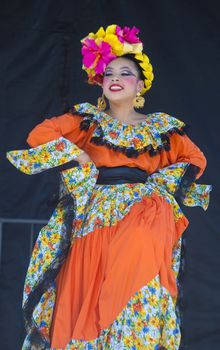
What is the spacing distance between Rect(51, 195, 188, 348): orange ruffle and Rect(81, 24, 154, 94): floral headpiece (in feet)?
2.35

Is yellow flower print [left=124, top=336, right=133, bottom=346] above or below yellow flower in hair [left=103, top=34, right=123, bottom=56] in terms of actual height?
below

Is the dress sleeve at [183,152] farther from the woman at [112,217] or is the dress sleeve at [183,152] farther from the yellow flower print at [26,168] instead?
the yellow flower print at [26,168]

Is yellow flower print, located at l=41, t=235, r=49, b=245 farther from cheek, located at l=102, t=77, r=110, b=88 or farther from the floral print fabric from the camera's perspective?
cheek, located at l=102, t=77, r=110, b=88

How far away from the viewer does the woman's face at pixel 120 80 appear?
152 inches

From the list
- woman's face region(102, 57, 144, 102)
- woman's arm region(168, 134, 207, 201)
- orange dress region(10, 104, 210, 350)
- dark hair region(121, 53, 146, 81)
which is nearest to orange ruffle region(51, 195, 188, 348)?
orange dress region(10, 104, 210, 350)

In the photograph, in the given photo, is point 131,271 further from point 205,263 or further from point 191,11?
point 191,11

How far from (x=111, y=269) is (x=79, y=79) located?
171cm

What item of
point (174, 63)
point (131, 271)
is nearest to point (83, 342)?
point (131, 271)

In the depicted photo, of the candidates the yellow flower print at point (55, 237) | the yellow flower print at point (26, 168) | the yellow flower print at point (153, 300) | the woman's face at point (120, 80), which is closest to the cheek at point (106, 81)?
the woman's face at point (120, 80)

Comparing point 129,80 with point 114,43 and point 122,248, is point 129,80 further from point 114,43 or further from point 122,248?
point 122,248

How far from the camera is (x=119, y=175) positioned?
371cm

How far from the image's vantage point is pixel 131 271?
3.39m

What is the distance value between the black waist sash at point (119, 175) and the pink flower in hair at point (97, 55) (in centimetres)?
51

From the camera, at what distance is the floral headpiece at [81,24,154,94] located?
3875 mm
